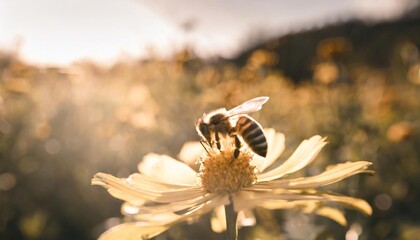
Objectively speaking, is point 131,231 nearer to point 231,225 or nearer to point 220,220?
point 231,225

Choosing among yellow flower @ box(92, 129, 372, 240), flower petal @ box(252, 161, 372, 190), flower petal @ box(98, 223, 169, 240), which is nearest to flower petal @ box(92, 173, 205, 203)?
yellow flower @ box(92, 129, 372, 240)

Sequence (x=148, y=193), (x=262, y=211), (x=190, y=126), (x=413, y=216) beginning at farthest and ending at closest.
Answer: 1. (x=190, y=126)
2. (x=413, y=216)
3. (x=262, y=211)
4. (x=148, y=193)

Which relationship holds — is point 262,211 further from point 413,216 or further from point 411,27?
point 411,27

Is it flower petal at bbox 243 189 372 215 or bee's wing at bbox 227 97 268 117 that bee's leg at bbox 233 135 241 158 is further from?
flower petal at bbox 243 189 372 215

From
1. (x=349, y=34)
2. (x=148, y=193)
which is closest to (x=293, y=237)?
(x=148, y=193)

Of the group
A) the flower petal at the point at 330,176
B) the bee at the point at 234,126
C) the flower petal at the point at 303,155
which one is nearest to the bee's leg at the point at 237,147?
the bee at the point at 234,126
